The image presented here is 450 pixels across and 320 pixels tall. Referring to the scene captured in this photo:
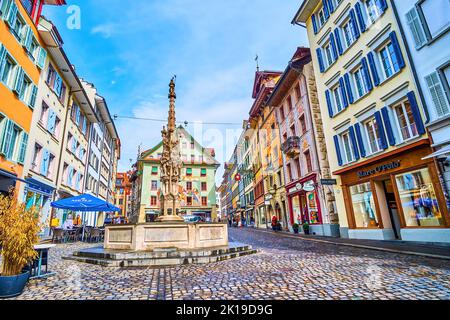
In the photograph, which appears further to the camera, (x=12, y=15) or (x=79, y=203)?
(x=79, y=203)

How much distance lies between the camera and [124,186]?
251 feet

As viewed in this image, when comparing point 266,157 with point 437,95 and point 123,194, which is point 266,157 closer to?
point 437,95

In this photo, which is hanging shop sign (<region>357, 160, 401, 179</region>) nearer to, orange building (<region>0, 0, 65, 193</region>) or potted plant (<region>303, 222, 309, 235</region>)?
potted plant (<region>303, 222, 309, 235</region>)

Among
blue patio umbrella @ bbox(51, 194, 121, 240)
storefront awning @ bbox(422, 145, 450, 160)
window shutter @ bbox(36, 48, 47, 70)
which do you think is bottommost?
blue patio umbrella @ bbox(51, 194, 121, 240)

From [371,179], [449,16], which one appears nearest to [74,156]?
[371,179]

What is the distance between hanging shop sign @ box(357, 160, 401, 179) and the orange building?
18042mm

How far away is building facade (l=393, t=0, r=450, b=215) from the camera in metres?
9.66

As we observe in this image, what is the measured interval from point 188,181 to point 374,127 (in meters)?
35.1

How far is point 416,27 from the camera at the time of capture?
10875 mm

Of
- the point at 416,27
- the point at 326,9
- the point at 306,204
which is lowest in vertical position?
the point at 306,204

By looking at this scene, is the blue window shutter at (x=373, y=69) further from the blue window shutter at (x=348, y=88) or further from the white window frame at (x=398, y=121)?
the blue window shutter at (x=348, y=88)

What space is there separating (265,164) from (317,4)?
1909cm

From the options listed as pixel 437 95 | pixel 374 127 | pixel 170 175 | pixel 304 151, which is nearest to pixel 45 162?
pixel 170 175

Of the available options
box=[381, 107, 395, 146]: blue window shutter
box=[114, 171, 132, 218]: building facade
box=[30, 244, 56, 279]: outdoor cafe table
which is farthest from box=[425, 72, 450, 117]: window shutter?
box=[114, 171, 132, 218]: building facade
